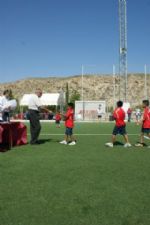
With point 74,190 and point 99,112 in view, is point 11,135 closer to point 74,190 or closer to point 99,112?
point 74,190

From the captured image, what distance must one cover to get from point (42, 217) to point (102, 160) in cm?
531

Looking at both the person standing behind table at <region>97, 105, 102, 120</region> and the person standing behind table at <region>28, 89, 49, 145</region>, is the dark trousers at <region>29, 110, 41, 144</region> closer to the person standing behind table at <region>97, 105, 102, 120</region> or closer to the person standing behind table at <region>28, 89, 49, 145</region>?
the person standing behind table at <region>28, 89, 49, 145</region>

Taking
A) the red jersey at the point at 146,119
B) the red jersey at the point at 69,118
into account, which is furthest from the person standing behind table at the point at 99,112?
the red jersey at the point at 146,119

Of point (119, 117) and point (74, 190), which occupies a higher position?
point (119, 117)

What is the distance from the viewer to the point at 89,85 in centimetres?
13688

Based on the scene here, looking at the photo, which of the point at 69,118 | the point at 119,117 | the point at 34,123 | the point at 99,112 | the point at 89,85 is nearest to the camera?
the point at 119,117

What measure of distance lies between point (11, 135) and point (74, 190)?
758 cm

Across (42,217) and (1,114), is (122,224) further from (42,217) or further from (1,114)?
(1,114)

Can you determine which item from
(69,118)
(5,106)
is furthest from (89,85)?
(5,106)

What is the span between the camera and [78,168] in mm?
9188

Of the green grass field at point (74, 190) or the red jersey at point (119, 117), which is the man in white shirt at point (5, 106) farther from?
the red jersey at point (119, 117)

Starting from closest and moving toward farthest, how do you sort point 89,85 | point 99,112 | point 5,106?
point 5,106
point 99,112
point 89,85

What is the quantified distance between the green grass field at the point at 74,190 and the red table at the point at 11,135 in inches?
90.6

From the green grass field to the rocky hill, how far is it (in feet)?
367
